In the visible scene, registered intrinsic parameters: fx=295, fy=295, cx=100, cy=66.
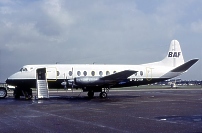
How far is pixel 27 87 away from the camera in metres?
30.9

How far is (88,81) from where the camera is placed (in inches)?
1120

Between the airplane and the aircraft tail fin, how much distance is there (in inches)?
44.9

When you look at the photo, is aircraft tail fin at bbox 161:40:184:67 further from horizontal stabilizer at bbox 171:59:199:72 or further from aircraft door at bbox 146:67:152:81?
aircraft door at bbox 146:67:152:81

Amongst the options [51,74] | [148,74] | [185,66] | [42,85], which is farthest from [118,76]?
[185,66]

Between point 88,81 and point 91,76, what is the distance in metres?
1.83

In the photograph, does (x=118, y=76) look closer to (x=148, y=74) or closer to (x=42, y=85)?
(x=148, y=74)

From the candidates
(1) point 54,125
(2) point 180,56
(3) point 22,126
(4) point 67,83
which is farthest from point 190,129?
(2) point 180,56

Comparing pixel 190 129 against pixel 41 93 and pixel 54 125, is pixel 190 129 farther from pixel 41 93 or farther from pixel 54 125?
pixel 41 93

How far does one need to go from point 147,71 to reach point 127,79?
8.67 feet

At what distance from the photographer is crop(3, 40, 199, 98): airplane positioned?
1139 inches

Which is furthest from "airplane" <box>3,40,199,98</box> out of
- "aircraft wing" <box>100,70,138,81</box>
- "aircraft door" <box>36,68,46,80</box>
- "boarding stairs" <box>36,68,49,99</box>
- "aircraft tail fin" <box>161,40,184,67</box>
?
"aircraft tail fin" <box>161,40,184,67</box>

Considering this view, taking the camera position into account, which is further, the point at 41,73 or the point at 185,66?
the point at 185,66

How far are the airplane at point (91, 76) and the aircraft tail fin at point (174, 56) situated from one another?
1140 millimetres

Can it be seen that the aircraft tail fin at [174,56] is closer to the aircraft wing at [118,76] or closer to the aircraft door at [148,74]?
the aircraft door at [148,74]
